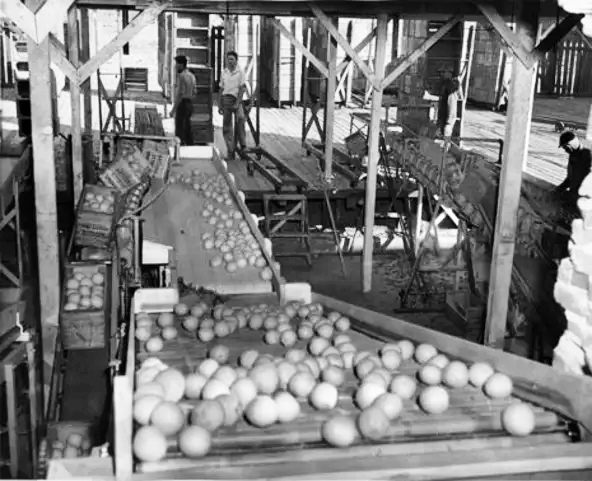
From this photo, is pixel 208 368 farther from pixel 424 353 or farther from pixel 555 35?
pixel 555 35

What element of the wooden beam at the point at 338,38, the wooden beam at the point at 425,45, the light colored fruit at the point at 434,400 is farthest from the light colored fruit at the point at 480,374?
the wooden beam at the point at 425,45

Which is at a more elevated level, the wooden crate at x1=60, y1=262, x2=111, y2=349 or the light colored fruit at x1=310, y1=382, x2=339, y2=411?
the light colored fruit at x1=310, y1=382, x2=339, y2=411

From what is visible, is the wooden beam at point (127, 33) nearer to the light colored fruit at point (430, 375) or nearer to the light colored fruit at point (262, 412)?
the light colored fruit at point (430, 375)

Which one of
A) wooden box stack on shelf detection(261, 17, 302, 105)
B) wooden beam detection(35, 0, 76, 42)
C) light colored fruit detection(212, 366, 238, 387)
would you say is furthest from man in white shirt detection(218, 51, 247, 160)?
light colored fruit detection(212, 366, 238, 387)

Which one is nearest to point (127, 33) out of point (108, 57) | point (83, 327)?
point (108, 57)

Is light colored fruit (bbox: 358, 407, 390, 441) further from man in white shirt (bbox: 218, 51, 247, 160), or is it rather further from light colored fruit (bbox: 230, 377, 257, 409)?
man in white shirt (bbox: 218, 51, 247, 160)

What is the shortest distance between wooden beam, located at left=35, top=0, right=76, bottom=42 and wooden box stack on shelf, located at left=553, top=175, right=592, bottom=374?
367 centimetres

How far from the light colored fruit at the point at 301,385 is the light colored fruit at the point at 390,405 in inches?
13.4

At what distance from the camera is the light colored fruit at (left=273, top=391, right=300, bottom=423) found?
3.43 m

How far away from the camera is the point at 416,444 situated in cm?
329

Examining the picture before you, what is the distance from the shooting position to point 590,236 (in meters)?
4.18

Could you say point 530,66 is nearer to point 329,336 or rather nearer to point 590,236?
point 590,236

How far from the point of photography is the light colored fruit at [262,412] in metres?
3.35

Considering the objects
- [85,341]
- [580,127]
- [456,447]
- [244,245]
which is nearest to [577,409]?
[456,447]
